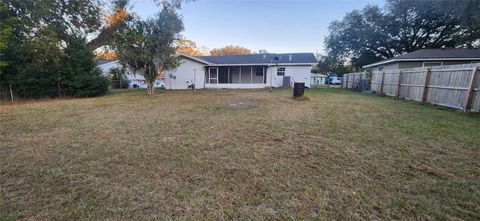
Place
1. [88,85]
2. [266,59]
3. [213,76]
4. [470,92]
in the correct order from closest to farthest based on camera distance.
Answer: [470,92] < [88,85] < [213,76] < [266,59]

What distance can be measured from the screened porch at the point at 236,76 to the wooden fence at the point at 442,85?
11377mm

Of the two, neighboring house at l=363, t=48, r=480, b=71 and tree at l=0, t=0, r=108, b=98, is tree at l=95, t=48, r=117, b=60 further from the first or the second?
neighboring house at l=363, t=48, r=480, b=71

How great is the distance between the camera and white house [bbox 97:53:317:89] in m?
19.9

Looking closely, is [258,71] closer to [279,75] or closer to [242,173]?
[279,75]

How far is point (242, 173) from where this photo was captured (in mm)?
2754

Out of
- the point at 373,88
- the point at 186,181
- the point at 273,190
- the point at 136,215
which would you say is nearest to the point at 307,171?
the point at 273,190

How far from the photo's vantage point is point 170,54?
15.1 m

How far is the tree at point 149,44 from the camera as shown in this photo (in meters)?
13.8

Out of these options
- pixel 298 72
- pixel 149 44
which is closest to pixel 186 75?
pixel 149 44

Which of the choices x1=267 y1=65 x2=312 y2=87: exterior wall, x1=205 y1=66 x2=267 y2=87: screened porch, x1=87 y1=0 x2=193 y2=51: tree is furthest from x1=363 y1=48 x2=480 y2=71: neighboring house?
x1=87 y1=0 x2=193 y2=51: tree

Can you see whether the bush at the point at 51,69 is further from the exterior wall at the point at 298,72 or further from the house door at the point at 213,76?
the exterior wall at the point at 298,72

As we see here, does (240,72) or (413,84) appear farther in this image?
(240,72)

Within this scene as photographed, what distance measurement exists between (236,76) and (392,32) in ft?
67.0

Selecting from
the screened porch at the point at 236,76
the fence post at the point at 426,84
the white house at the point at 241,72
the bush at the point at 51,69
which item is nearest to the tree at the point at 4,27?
the bush at the point at 51,69
